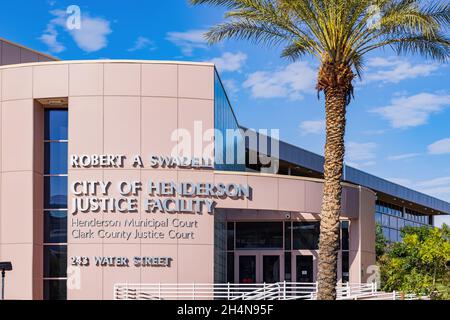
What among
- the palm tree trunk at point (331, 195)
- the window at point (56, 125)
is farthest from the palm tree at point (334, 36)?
the window at point (56, 125)

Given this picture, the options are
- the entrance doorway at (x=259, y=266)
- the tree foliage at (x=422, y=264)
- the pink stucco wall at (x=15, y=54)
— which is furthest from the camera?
Answer: the entrance doorway at (x=259, y=266)

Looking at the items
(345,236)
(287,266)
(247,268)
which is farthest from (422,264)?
(247,268)

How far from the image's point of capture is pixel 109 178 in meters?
27.4

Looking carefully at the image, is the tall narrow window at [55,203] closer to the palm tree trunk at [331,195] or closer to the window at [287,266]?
the window at [287,266]

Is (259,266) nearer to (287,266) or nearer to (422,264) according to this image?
(287,266)

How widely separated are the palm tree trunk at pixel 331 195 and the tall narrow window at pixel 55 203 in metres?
11.2

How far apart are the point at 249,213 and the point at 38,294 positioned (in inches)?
403

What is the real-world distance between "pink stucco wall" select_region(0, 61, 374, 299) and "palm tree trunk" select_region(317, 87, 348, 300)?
7355 millimetres

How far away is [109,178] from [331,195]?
9.75 m

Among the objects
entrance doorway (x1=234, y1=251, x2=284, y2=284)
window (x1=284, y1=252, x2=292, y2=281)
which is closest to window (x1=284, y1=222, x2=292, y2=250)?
window (x1=284, y1=252, x2=292, y2=281)

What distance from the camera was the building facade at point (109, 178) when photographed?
2716 cm

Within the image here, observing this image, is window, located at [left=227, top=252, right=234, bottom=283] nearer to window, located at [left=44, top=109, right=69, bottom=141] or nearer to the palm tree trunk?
window, located at [left=44, top=109, right=69, bottom=141]

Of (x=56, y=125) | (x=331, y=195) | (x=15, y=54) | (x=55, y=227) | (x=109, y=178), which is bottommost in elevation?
(x=55, y=227)

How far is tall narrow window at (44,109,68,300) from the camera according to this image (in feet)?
91.2
